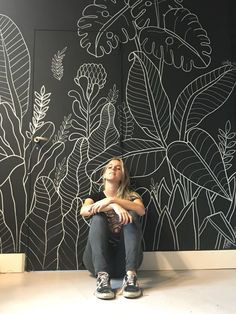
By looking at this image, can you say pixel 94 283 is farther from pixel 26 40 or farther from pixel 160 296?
pixel 26 40

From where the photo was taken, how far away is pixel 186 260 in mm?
2436

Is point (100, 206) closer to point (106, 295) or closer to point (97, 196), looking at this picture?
point (97, 196)

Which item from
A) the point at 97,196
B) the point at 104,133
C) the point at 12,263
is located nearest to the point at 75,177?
the point at 97,196

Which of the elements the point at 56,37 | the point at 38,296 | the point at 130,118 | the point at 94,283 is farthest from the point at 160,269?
the point at 56,37

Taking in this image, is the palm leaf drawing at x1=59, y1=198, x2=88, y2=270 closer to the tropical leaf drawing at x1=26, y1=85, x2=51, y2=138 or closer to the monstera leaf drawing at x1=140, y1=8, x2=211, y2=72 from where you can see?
the tropical leaf drawing at x1=26, y1=85, x2=51, y2=138

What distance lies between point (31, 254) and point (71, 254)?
29 cm

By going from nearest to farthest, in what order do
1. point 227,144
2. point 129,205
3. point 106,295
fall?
1. point 106,295
2. point 129,205
3. point 227,144

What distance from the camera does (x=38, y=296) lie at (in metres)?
1.76

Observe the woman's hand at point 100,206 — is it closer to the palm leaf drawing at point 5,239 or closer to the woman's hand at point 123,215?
the woman's hand at point 123,215

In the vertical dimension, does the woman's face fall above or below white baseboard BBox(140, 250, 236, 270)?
above

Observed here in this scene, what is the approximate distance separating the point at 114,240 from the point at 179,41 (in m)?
1.67

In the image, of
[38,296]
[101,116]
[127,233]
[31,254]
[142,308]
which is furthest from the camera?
[101,116]

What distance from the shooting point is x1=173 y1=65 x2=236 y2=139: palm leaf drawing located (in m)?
2.58

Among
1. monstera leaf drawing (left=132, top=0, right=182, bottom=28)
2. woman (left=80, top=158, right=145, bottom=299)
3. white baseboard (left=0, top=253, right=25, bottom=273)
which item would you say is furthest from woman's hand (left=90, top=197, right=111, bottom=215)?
monstera leaf drawing (left=132, top=0, right=182, bottom=28)
